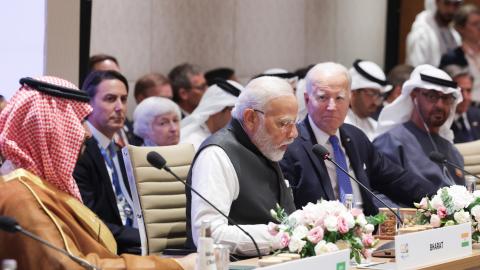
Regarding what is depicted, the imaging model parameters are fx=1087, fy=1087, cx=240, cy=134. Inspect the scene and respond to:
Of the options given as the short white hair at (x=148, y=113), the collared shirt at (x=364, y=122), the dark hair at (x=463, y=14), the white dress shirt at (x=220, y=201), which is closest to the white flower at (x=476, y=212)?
the white dress shirt at (x=220, y=201)

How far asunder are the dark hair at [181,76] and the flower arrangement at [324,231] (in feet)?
15.3

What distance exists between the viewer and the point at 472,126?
9.69 meters

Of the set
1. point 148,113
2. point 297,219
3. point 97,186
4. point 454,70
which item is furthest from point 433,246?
point 454,70

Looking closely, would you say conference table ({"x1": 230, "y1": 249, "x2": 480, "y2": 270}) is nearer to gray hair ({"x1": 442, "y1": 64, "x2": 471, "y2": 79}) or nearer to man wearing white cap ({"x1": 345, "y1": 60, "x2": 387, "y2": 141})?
man wearing white cap ({"x1": 345, "y1": 60, "x2": 387, "y2": 141})

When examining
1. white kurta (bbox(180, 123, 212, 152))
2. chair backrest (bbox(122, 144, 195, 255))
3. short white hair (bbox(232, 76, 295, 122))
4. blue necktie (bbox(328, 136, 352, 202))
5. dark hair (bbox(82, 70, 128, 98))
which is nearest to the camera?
short white hair (bbox(232, 76, 295, 122))

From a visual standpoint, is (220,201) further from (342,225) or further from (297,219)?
(342,225)

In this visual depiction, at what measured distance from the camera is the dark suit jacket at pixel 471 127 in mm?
9500

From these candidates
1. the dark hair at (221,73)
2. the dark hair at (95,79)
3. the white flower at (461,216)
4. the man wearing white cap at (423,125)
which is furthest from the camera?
the dark hair at (221,73)

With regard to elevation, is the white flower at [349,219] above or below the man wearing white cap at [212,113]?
below

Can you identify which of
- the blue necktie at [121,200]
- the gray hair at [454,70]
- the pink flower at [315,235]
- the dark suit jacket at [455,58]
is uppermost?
the dark suit jacket at [455,58]

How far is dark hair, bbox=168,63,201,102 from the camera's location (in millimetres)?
8727

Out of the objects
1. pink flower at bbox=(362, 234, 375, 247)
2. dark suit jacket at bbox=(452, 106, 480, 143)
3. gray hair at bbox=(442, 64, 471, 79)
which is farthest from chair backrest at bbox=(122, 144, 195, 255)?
gray hair at bbox=(442, 64, 471, 79)

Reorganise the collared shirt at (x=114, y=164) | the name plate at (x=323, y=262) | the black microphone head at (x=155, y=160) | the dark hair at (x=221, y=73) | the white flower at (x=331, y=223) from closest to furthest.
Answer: the name plate at (x=323, y=262), the white flower at (x=331, y=223), the black microphone head at (x=155, y=160), the collared shirt at (x=114, y=164), the dark hair at (x=221, y=73)

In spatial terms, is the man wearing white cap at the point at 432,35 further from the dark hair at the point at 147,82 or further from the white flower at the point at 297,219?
the white flower at the point at 297,219
